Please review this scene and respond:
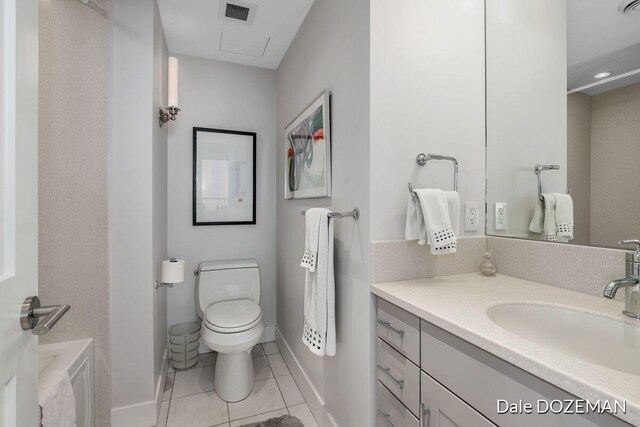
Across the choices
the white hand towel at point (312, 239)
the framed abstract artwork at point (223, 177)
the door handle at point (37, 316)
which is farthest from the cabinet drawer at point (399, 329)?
the framed abstract artwork at point (223, 177)

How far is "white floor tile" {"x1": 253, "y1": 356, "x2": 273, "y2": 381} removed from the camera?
6.79 ft

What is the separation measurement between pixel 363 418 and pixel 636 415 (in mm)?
964

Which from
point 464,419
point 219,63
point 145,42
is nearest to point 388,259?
point 464,419

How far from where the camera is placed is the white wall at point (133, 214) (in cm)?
155

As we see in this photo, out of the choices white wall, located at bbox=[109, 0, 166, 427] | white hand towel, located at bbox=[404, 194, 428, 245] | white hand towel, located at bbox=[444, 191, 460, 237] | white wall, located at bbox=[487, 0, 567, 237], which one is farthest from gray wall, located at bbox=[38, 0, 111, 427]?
white wall, located at bbox=[487, 0, 567, 237]

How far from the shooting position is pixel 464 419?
73 centimetres

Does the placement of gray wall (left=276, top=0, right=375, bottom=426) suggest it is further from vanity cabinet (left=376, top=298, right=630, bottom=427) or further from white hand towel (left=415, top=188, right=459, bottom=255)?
white hand towel (left=415, top=188, right=459, bottom=255)

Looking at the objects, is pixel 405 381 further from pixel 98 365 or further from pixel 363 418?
pixel 98 365

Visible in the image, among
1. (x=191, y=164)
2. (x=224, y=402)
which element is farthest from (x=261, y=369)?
(x=191, y=164)

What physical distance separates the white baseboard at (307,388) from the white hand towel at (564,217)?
131 cm

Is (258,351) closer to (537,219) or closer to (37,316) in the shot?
(37,316)

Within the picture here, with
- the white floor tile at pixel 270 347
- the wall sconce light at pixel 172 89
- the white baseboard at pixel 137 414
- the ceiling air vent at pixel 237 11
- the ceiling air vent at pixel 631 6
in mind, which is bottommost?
the white floor tile at pixel 270 347

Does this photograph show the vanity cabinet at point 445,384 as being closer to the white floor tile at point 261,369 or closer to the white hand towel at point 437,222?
the white hand towel at point 437,222

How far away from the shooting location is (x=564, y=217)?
1.12m
